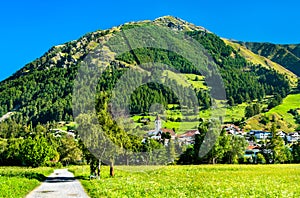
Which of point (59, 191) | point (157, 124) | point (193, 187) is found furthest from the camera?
point (157, 124)

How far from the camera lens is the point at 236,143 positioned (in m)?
103

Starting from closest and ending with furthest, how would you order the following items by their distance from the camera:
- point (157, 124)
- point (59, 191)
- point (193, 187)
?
1. point (59, 191)
2. point (193, 187)
3. point (157, 124)

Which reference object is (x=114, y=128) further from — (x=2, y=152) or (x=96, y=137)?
(x=2, y=152)

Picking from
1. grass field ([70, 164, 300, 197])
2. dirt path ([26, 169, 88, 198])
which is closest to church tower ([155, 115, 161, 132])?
grass field ([70, 164, 300, 197])

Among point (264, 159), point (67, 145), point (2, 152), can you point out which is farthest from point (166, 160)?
point (2, 152)

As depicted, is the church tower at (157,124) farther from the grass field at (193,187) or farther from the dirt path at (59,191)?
the dirt path at (59,191)

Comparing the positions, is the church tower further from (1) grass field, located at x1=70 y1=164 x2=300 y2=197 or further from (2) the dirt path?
(2) the dirt path

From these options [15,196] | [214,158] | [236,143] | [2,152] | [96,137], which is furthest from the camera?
[2,152]

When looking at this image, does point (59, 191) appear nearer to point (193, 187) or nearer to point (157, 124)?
point (193, 187)

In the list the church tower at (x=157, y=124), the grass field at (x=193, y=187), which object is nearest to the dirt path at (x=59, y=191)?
the grass field at (x=193, y=187)

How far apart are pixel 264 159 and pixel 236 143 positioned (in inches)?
381

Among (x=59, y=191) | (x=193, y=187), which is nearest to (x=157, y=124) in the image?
(x=193, y=187)

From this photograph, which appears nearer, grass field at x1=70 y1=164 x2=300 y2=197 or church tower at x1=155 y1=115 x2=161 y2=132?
grass field at x1=70 y1=164 x2=300 y2=197

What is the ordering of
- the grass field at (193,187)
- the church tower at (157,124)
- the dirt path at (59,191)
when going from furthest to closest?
the church tower at (157,124)
the dirt path at (59,191)
the grass field at (193,187)
